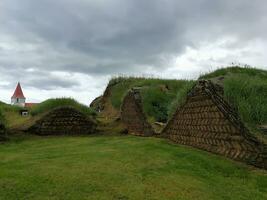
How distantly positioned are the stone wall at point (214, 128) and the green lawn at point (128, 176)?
0.30 metres

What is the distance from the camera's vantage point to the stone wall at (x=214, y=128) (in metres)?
7.65

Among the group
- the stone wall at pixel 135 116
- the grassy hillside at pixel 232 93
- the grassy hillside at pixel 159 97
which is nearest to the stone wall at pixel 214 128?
the grassy hillside at pixel 232 93

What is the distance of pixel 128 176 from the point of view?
674 centimetres

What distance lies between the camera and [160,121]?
1471cm

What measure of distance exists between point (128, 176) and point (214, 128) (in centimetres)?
298

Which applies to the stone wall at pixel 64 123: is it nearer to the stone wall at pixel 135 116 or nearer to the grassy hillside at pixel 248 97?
the stone wall at pixel 135 116

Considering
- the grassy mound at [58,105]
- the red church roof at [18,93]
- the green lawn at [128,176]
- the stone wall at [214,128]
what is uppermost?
the red church roof at [18,93]

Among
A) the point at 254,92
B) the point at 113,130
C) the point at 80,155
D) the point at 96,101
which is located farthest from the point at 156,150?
the point at 96,101

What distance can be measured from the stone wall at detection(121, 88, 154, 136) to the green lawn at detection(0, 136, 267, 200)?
4244mm

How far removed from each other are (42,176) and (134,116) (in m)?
8.33

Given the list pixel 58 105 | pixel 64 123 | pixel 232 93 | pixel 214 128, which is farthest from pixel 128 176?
pixel 58 105

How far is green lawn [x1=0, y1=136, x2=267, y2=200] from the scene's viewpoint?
5844 mm

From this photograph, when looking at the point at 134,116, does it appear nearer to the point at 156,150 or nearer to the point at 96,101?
the point at 156,150

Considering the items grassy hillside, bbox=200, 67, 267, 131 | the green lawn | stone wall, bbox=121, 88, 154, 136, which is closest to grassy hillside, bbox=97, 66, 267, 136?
grassy hillside, bbox=200, 67, 267, 131
